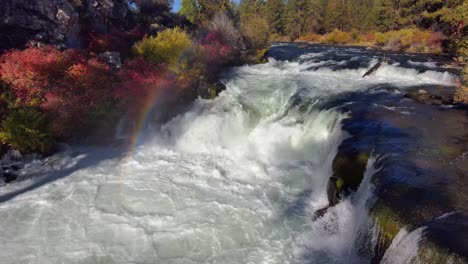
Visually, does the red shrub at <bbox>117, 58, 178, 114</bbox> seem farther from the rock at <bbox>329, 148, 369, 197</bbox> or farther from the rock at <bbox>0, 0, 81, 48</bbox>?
the rock at <bbox>329, 148, 369, 197</bbox>

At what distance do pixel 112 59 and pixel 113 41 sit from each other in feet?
5.51

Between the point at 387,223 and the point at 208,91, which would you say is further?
the point at 208,91

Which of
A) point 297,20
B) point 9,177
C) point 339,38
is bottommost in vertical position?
point 9,177

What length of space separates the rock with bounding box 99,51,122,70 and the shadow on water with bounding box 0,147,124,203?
3.81 m

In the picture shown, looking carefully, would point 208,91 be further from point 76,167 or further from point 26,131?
point 26,131

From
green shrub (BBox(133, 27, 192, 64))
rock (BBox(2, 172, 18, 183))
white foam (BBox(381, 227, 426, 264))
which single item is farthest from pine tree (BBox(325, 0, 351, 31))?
white foam (BBox(381, 227, 426, 264))

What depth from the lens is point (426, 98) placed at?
1263cm

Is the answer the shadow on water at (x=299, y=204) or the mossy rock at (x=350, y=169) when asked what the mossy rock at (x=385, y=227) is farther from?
the shadow on water at (x=299, y=204)

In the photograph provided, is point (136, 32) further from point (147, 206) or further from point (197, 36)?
point (147, 206)

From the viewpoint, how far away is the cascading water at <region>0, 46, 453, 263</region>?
271 inches

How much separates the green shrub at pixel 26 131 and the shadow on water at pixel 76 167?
1240 millimetres

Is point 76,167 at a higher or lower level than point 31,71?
lower

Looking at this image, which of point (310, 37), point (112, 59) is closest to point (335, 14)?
point (310, 37)

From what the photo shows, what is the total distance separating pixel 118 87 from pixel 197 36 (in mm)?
9573
